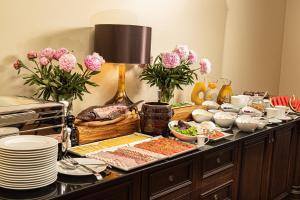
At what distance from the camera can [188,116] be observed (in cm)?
256

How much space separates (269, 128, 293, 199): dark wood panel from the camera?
2.79 m

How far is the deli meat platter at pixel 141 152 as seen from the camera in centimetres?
162

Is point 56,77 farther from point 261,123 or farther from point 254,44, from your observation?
point 254,44

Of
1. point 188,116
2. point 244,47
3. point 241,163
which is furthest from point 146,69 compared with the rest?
point 244,47

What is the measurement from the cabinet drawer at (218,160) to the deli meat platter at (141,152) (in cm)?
12

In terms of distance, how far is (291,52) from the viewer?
172 inches

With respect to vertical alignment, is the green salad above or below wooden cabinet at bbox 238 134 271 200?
above

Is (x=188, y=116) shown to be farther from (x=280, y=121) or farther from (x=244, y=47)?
(x=244, y=47)

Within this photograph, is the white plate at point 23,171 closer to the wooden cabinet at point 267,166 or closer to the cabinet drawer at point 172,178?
the cabinet drawer at point 172,178

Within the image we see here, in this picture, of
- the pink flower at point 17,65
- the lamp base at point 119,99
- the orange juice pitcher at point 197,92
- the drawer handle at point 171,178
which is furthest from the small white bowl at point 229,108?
the pink flower at point 17,65

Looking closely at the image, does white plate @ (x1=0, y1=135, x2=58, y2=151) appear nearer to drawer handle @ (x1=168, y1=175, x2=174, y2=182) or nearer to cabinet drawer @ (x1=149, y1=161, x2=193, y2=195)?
cabinet drawer @ (x1=149, y1=161, x2=193, y2=195)

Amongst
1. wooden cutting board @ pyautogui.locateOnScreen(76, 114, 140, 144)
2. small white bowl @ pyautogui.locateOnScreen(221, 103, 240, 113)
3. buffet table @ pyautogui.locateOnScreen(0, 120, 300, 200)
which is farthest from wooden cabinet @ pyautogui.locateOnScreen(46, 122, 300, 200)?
wooden cutting board @ pyautogui.locateOnScreen(76, 114, 140, 144)

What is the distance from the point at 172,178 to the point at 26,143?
0.73m

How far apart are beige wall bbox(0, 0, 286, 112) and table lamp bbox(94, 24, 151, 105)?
14 cm
